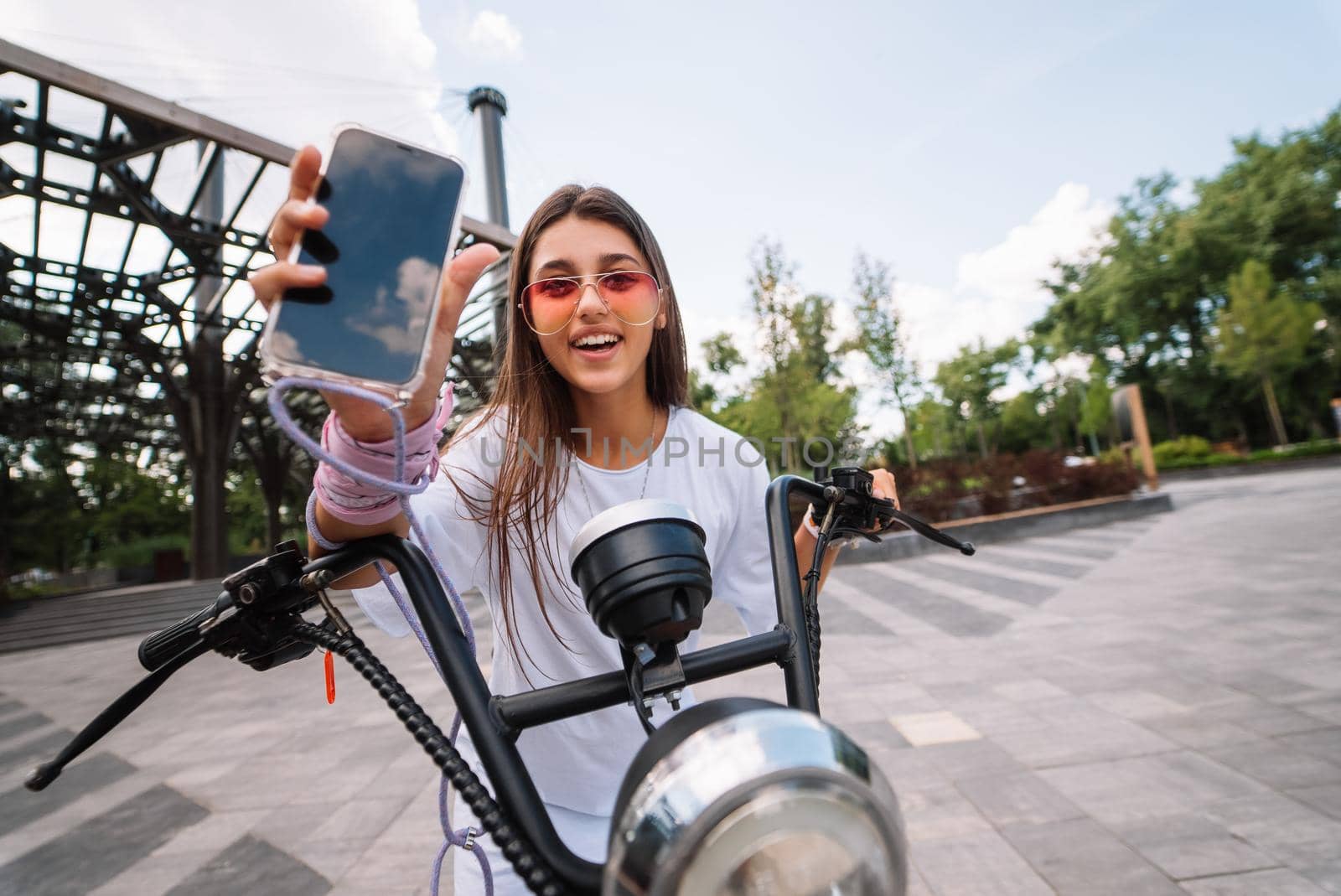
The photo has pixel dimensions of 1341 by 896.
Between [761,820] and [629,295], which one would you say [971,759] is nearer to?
[629,295]

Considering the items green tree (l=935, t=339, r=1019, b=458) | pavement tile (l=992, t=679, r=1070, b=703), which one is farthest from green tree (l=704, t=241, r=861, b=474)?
green tree (l=935, t=339, r=1019, b=458)

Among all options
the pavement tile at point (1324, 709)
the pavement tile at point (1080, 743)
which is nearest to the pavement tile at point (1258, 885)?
the pavement tile at point (1080, 743)

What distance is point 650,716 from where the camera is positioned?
2.10 feet

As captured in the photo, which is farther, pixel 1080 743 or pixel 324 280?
pixel 1080 743

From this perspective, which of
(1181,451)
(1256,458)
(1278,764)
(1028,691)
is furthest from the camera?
(1181,451)

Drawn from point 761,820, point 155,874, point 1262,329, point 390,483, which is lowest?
point 155,874

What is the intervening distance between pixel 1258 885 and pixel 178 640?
3.11 metres

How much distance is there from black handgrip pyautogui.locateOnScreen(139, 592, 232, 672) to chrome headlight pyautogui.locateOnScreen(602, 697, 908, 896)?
23.6 inches

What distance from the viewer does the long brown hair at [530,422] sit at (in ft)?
3.90

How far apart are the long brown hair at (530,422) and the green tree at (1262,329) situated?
3524 cm

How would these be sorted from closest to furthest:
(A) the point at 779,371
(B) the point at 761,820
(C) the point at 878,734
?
(B) the point at 761,820 → (C) the point at 878,734 → (A) the point at 779,371

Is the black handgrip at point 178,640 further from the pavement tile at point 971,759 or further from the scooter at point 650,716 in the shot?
the pavement tile at point 971,759

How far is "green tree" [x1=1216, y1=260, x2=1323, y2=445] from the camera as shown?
88.1 feet

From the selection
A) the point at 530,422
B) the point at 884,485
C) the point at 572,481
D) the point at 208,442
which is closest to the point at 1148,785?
the point at 884,485
